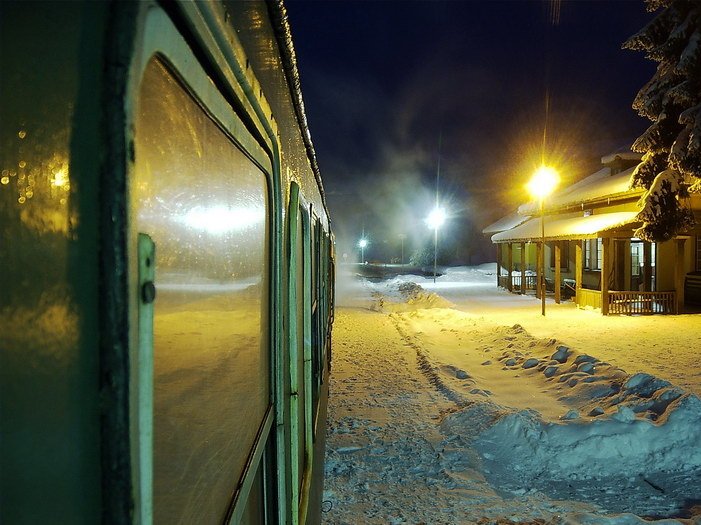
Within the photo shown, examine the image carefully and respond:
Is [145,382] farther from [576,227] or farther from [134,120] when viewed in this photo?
[576,227]

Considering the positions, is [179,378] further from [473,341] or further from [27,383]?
[473,341]

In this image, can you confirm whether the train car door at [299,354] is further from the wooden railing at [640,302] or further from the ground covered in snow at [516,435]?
the wooden railing at [640,302]

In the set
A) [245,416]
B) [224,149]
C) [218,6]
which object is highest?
[218,6]

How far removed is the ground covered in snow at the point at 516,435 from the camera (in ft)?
13.4

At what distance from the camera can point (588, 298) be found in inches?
635

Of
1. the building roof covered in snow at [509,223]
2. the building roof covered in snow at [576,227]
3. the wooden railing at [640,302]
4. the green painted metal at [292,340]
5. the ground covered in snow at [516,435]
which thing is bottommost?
the ground covered in snow at [516,435]

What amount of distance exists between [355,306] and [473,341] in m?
7.74

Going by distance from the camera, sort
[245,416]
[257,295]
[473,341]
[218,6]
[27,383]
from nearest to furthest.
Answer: [27,383], [218,6], [245,416], [257,295], [473,341]

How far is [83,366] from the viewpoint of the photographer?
62 cm

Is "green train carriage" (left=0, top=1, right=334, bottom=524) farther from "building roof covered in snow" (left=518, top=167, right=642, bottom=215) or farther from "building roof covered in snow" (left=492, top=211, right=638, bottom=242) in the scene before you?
"building roof covered in snow" (left=518, top=167, right=642, bottom=215)

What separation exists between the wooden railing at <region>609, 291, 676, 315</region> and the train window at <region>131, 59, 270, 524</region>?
15898 millimetres

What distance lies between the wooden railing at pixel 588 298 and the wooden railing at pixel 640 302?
564 millimetres

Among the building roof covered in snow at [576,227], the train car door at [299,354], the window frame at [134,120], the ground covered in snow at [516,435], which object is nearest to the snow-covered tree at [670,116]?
the building roof covered in snow at [576,227]

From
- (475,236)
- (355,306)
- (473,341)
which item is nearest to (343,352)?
(473,341)
